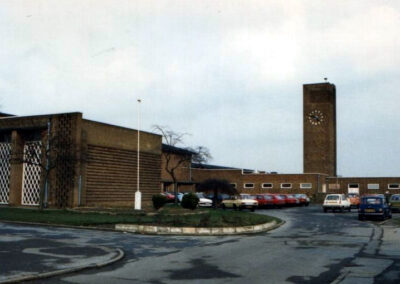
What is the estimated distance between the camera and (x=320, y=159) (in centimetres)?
8188

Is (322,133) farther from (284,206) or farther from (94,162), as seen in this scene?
(94,162)

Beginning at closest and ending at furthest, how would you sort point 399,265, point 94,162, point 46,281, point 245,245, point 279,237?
point 46,281 < point 399,265 < point 245,245 < point 279,237 < point 94,162

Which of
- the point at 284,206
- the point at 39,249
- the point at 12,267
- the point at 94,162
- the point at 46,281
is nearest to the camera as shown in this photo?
the point at 46,281

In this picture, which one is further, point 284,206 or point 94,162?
point 284,206

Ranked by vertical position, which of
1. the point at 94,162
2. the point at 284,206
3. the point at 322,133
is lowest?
the point at 284,206

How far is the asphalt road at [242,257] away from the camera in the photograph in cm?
1037

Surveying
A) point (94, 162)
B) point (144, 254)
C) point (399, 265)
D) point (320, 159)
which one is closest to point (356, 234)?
point (399, 265)

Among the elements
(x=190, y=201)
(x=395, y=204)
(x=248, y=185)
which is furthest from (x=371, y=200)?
(x=248, y=185)

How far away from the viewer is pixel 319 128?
82875 millimetres

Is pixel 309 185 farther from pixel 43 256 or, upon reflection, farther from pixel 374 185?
pixel 43 256

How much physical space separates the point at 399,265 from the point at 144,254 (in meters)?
6.98

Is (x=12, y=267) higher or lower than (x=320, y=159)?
lower

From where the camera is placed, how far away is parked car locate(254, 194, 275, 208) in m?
47.0

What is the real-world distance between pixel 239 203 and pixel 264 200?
5.99m
